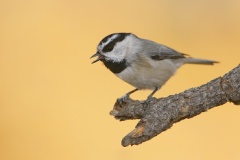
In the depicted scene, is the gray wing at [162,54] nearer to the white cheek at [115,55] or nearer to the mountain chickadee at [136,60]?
the mountain chickadee at [136,60]

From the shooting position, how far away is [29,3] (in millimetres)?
4320

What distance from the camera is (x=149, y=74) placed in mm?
2531

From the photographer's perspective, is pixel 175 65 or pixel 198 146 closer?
pixel 175 65

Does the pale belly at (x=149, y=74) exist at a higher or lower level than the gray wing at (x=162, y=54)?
lower

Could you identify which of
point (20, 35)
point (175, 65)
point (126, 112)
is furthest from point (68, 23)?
point (126, 112)

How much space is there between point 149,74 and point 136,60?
9cm

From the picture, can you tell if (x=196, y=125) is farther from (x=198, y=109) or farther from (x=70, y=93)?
(x=198, y=109)

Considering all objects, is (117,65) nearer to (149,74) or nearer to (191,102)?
(149,74)

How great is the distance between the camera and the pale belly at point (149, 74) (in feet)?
8.12

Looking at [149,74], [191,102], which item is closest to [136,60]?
[149,74]

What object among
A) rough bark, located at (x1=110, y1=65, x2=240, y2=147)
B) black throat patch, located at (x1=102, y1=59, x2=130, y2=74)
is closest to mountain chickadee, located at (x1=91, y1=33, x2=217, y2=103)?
black throat patch, located at (x1=102, y1=59, x2=130, y2=74)

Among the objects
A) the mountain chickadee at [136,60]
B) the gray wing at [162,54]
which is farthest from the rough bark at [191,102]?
the gray wing at [162,54]

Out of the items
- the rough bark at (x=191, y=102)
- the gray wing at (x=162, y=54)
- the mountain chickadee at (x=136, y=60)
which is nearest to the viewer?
the rough bark at (x=191, y=102)

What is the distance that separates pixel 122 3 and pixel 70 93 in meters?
0.93
